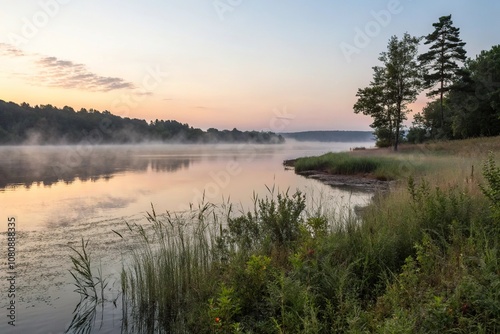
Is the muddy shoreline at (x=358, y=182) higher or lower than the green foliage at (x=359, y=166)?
lower

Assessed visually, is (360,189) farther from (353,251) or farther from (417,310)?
(417,310)

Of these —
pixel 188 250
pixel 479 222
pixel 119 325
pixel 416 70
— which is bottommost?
pixel 119 325

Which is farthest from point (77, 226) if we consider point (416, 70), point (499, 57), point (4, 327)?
point (499, 57)

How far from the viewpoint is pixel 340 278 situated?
17.8ft

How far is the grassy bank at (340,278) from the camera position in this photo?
448cm

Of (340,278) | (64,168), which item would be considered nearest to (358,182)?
(340,278)

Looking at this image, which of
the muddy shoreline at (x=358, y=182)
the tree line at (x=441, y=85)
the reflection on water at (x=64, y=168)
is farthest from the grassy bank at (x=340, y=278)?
the tree line at (x=441, y=85)

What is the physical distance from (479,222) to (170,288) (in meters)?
5.79

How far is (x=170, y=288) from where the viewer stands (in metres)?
7.32

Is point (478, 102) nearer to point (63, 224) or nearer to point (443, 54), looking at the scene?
point (443, 54)

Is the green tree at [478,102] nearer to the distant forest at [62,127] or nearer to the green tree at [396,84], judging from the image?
the green tree at [396,84]

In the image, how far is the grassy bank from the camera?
4.48m

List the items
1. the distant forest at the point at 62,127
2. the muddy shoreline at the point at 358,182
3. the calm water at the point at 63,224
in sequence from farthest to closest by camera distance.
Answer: the distant forest at the point at 62,127
the muddy shoreline at the point at 358,182
the calm water at the point at 63,224

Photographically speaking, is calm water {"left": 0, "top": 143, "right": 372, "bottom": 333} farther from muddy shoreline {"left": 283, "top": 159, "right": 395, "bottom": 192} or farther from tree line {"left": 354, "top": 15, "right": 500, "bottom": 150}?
tree line {"left": 354, "top": 15, "right": 500, "bottom": 150}
